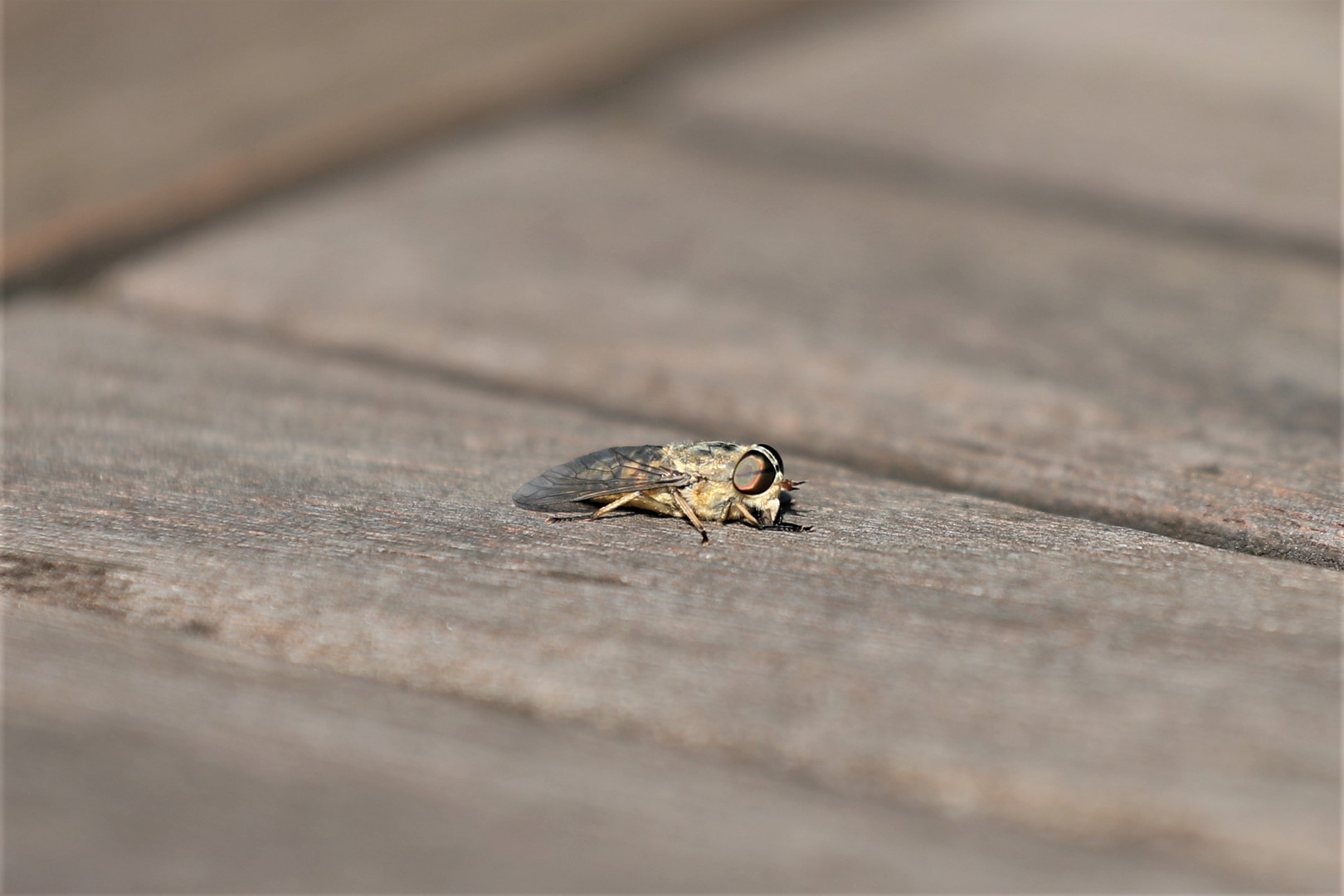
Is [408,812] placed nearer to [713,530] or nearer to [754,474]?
[713,530]

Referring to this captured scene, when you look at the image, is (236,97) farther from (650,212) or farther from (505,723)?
(505,723)

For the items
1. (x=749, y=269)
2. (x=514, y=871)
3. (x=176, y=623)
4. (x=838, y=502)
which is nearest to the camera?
(x=514, y=871)

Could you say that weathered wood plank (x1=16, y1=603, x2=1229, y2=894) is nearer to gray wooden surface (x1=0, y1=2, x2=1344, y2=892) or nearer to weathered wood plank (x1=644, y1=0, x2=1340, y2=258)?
gray wooden surface (x1=0, y1=2, x2=1344, y2=892)

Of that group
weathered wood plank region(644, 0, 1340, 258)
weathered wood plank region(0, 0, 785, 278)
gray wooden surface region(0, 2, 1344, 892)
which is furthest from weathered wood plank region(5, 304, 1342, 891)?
weathered wood plank region(644, 0, 1340, 258)

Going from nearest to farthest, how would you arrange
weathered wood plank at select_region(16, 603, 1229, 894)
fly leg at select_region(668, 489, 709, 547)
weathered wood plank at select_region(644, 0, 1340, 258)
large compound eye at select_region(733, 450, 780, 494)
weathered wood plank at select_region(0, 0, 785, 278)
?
weathered wood plank at select_region(16, 603, 1229, 894), fly leg at select_region(668, 489, 709, 547), large compound eye at select_region(733, 450, 780, 494), weathered wood plank at select_region(0, 0, 785, 278), weathered wood plank at select_region(644, 0, 1340, 258)

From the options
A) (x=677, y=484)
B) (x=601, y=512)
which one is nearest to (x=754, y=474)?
(x=677, y=484)

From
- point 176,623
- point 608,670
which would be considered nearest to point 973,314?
point 608,670

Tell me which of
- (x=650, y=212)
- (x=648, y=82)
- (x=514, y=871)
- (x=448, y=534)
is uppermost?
(x=648, y=82)
